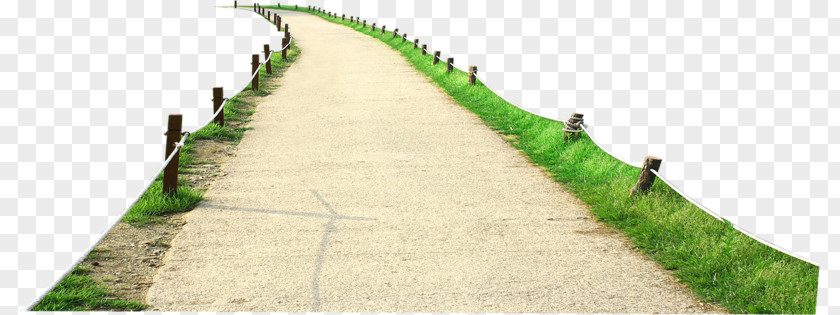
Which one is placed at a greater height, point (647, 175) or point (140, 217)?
point (647, 175)

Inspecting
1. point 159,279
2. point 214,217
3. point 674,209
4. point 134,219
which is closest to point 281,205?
point 214,217

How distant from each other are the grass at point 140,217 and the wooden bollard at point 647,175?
383cm

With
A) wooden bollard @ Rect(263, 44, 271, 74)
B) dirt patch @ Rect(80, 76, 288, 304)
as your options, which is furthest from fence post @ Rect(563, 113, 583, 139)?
wooden bollard @ Rect(263, 44, 271, 74)

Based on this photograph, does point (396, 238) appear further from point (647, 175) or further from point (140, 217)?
point (647, 175)

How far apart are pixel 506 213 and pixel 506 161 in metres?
2.02

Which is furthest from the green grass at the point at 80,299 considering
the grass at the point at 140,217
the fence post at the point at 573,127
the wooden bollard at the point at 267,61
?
the wooden bollard at the point at 267,61

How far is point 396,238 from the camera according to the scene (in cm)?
519

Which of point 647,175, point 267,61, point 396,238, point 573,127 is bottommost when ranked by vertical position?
point 396,238

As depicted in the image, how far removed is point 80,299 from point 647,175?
4.39 m

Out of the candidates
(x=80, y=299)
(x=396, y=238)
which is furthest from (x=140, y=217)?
(x=396, y=238)

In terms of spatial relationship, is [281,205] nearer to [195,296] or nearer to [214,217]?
[214,217]

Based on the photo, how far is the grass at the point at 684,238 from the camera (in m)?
4.11

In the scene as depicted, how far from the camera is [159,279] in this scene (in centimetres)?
444

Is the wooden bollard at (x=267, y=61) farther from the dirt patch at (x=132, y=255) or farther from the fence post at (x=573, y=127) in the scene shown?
the dirt patch at (x=132, y=255)
